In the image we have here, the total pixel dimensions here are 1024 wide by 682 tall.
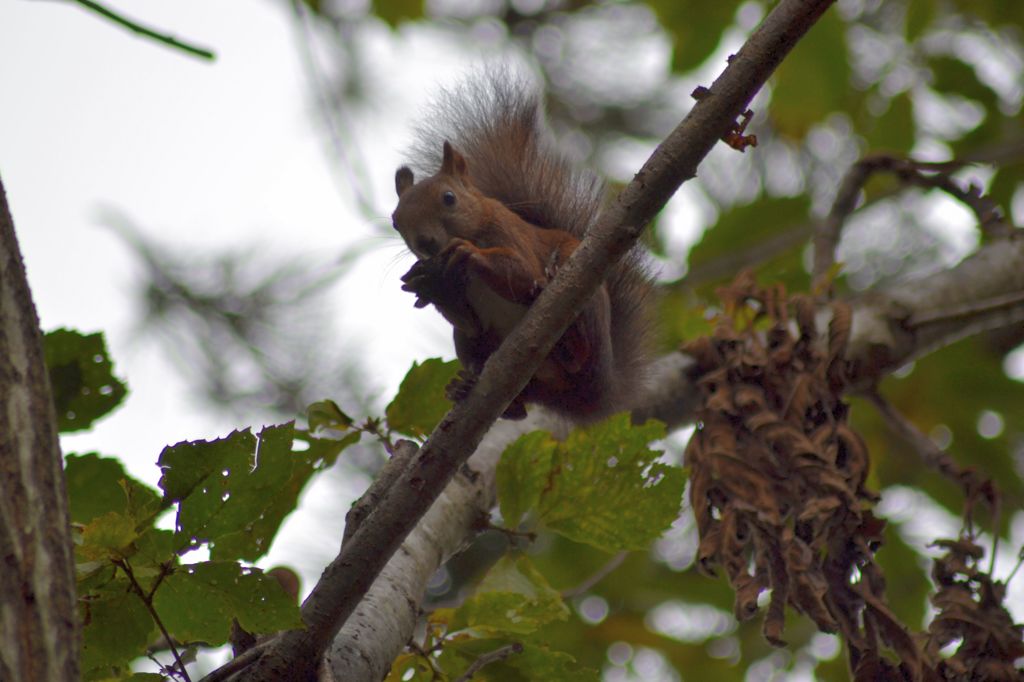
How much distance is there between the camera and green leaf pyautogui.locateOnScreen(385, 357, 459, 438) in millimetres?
1763

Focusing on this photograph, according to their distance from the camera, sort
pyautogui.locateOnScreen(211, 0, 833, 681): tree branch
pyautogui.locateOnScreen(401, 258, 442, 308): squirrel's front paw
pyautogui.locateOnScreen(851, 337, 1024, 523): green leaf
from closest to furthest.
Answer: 1. pyautogui.locateOnScreen(211, 0, 833, 681): tree branch
2. pyautogui.locateOnScreen(401, 258, 442, 308): squirrel's front paw
3. pyautogui.locateOnScreen(851, 337, 1024, 523): green leaf

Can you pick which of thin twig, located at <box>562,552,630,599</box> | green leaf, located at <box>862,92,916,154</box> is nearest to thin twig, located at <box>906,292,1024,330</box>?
thin twig, located at <box>562,552,630,599</box>

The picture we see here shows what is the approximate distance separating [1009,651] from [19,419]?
1457 mm

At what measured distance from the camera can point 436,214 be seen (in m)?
1.92

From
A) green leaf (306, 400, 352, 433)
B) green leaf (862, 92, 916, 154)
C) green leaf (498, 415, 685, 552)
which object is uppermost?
green leaf (862, 92, 916, 154)

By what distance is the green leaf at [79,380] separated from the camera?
1715 millimetres

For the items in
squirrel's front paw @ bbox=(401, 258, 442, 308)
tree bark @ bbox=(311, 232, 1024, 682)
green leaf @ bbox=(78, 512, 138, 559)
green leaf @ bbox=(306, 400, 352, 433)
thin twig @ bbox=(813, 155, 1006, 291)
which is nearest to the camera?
green leaf @ bbox=(78, 512, 138, 559)

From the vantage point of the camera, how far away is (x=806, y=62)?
3.07 metres

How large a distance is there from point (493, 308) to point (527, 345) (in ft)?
1.30

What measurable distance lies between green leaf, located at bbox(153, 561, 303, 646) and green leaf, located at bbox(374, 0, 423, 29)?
2.14 m

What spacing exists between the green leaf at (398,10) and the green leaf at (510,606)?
1.86 m

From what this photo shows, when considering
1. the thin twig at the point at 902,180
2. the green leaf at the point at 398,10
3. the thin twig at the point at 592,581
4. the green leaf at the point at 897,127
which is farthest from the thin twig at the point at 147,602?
the green leaf at the point at 897,127

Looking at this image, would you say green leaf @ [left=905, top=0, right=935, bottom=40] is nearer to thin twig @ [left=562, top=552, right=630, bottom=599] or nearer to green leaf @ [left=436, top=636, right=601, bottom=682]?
thin twig @ [left=562, top=552, right=630, bottom=599]

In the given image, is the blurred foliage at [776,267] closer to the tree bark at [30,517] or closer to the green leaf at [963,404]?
the green leaf at [963,404]
